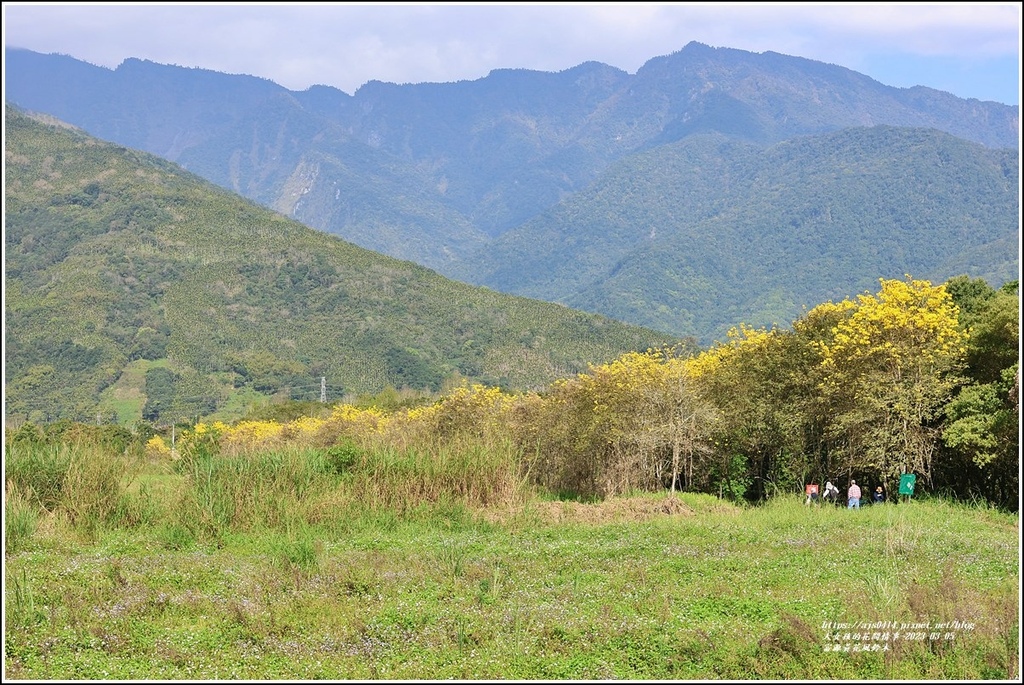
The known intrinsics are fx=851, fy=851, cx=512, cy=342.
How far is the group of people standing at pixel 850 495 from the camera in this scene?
17.9m

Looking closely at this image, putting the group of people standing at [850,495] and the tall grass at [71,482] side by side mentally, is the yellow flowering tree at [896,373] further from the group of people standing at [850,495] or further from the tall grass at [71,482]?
the tall grass at [71,482]

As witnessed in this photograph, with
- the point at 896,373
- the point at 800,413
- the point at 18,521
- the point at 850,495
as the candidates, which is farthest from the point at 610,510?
the point at 18,521

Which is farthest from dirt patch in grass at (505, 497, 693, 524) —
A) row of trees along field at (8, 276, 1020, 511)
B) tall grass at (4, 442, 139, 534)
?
tall grass at (4, 442, 139, 534)

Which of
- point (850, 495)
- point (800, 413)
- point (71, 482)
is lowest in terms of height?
point (850, 495)

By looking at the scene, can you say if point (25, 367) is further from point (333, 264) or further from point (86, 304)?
point (333, 264)

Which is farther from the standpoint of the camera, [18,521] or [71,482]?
[71,482]

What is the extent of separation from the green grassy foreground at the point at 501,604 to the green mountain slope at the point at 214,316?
103496 mm

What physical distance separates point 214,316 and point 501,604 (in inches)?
6103

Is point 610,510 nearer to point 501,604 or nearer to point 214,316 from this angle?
point 501,604

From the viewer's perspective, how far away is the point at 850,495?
1800 cm

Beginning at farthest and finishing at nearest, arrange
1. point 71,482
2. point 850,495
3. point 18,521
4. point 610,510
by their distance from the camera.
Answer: point 850,495 < point 610,510 < point 71,482 < point 18,521

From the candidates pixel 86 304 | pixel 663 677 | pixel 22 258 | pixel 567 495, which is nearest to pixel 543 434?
pixel 567 495

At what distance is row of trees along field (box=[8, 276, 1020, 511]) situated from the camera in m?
18.1

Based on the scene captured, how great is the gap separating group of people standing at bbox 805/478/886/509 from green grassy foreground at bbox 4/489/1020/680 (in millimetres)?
5185
